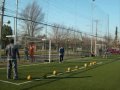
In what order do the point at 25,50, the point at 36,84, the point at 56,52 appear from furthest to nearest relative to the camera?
the point at 56,52 → the point at 25,50 → the point at 36,84

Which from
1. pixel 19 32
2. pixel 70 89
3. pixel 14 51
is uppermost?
pixel 19 32

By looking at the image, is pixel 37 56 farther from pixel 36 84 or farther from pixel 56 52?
pixel 36 84

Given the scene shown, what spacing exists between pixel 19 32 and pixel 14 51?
1976cm

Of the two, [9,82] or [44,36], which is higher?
[44,36]

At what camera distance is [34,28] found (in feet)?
115

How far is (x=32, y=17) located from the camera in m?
37.4

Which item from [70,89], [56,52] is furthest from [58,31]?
[70,89]

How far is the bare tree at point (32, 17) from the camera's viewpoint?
3341cm

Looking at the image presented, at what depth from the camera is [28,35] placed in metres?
36.6

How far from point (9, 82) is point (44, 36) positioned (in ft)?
75.0

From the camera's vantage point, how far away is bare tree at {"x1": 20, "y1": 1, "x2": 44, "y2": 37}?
33.4 metres

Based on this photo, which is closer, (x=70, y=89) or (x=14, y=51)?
(x=70, y=89)

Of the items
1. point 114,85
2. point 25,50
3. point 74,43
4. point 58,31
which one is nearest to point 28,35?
point 25,50

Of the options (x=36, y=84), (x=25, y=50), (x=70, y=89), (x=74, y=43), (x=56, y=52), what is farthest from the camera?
(x=74, y=43)
